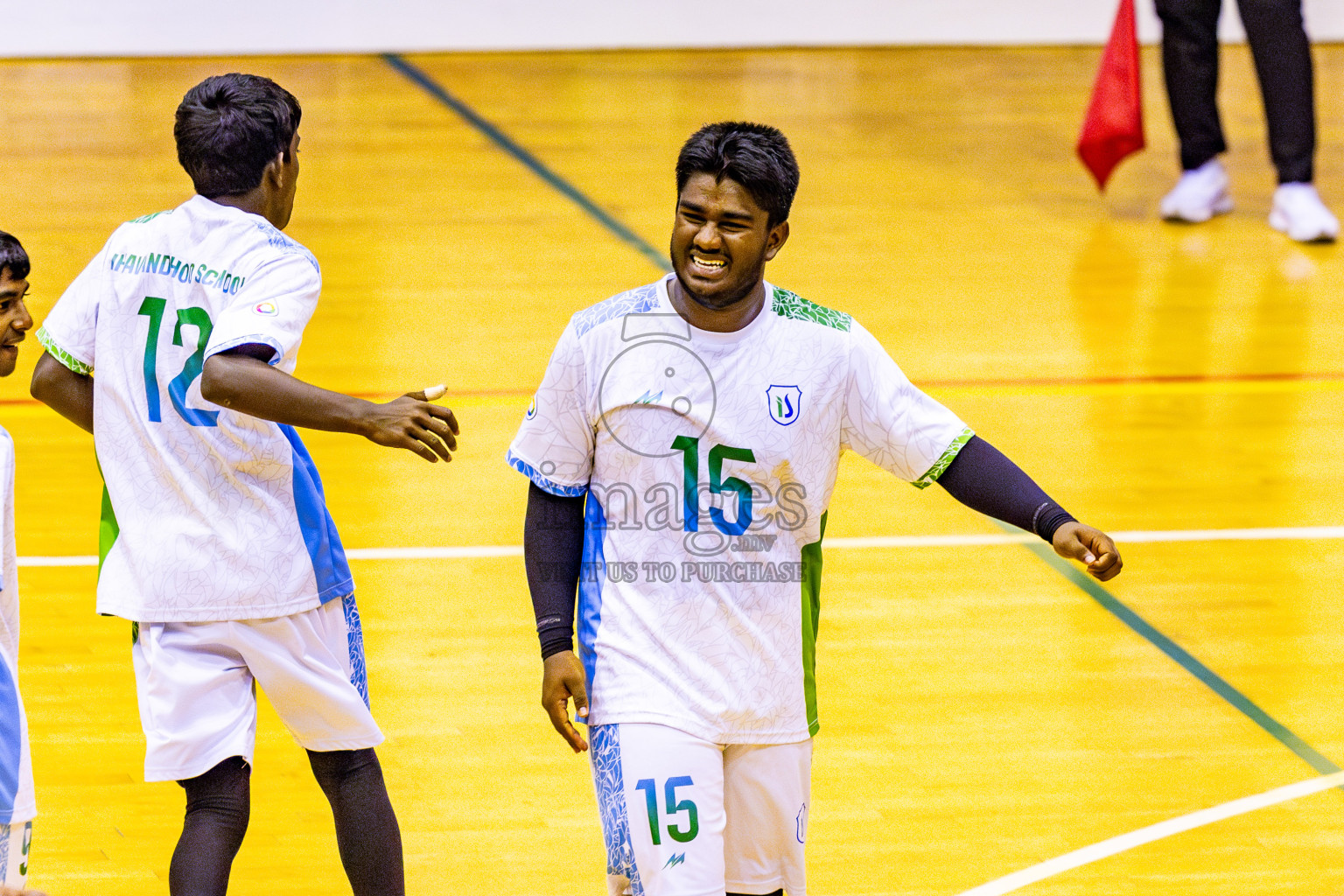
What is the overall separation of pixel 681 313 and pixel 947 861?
1498 millimetres

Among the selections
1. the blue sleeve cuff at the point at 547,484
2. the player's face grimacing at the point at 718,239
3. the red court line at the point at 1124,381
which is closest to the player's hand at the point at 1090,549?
the player's face grimacing at the point at 718,239

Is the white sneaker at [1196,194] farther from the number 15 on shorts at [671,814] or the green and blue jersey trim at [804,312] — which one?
the number 15 on shorts at [671,814]

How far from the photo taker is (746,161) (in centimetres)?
277

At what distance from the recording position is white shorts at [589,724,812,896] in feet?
9.05

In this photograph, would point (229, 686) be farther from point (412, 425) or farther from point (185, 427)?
point (412, 425)

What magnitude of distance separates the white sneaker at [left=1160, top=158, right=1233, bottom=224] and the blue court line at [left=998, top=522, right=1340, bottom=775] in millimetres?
4100

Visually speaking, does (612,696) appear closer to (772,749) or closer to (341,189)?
(772,749)

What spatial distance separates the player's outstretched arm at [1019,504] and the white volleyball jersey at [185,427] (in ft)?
3.41

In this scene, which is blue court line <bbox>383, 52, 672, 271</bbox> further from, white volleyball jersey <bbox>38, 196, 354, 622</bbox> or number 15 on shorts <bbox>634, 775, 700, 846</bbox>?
number 15 on shorts <bbox>634, 775, 700, 846</bbox>

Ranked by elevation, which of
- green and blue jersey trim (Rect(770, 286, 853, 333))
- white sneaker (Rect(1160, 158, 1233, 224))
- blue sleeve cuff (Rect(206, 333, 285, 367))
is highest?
green and blue jersey trim (Rect(770, 286, 853, 333))

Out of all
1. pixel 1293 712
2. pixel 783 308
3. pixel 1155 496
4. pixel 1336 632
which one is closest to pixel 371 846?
pixel 783 308

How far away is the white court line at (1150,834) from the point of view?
370 cm

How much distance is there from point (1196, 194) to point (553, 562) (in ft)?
23.1

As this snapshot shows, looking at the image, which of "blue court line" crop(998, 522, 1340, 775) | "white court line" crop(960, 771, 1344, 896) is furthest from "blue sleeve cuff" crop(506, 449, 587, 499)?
"blue court line" crop(998, 522, 1340, 775)
